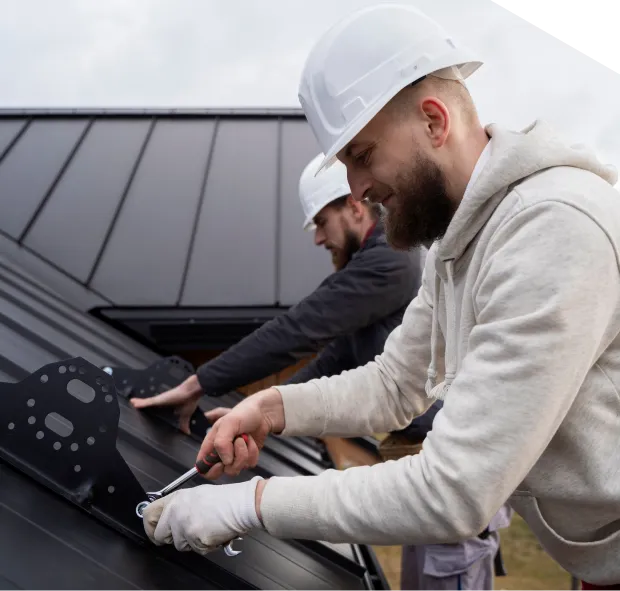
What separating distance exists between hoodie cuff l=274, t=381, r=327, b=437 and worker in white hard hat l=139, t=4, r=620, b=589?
0.13 meters

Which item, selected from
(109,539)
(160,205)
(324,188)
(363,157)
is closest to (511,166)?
(363,157)

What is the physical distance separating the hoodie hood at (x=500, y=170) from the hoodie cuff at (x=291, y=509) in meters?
0.45

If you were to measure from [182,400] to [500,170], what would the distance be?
193 centimetres

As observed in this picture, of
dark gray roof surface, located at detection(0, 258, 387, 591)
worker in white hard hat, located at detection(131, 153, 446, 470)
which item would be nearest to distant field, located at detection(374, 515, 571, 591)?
worker in white hard hat, located at detection(131, 153, 446, 470)

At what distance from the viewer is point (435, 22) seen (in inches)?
67.7

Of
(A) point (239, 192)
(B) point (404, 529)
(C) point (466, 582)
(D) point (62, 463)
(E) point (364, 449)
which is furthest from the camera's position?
(A) point (239, 192)

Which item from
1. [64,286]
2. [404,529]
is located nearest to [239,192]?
[64,286]

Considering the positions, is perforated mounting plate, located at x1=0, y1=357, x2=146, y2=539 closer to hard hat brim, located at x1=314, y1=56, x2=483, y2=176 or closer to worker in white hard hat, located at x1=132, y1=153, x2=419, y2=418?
hard hat brim, located at x1=314, y1=56, x2=483, y2=176

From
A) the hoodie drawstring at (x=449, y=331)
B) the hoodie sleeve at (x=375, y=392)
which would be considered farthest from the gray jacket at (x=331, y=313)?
the hoodie drawstring at (x=449, y=331)

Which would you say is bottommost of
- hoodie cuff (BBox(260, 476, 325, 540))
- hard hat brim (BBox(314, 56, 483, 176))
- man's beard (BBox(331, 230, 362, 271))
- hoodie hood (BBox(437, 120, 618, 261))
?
hoodie cuff (BBox(260, 476, 325, 540))

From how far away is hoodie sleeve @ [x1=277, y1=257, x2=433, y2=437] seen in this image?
79.5 inches

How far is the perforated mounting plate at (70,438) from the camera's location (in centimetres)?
155

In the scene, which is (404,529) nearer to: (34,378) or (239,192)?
(34,378)

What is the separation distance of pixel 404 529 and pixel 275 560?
0.86m
